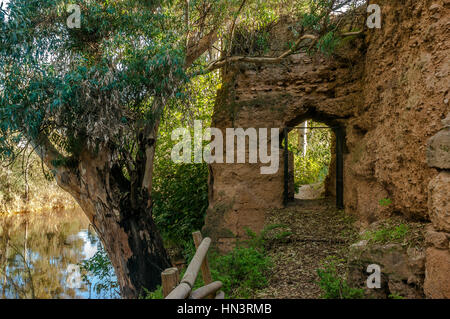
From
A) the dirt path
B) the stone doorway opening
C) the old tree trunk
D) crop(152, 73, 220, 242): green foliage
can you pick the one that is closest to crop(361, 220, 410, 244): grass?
the dirt path

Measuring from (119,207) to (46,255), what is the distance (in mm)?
10070

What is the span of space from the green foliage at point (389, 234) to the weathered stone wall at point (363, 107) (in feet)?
0.80

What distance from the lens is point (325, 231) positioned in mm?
5715

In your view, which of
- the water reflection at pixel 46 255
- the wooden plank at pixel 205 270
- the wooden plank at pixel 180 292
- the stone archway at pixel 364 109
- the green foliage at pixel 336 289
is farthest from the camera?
the water reflection at pixel 46 255

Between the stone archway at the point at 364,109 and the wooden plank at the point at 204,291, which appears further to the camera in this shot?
the stone archway at the point at 364,109

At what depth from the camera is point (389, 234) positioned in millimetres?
3402

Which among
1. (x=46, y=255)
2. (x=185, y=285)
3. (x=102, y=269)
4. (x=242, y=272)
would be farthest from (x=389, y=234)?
(x=46, y=255)

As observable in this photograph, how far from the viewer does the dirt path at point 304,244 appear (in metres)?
3.90

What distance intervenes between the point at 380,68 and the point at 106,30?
14.9 feet

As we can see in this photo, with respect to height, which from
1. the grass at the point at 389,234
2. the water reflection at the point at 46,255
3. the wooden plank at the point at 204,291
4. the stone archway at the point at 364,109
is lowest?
the water reflection at the point at 46,255

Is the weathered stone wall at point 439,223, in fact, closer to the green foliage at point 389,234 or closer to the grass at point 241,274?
the green foliage at point 389,234

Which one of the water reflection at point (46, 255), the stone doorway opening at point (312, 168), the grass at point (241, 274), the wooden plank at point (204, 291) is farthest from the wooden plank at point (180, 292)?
the water reflection at point (46, 255)

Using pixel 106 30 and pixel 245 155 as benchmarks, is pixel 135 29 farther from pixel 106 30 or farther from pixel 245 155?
pixel 245 155

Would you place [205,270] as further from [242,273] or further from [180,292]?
[180,292]
